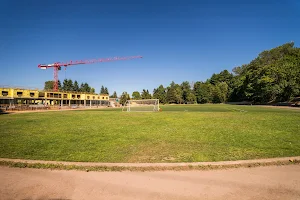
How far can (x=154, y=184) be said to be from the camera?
4.11 metres

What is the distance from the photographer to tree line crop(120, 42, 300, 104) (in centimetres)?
5072

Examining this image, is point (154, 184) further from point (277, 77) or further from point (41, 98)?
point (41, 98)

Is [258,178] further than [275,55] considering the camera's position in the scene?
No

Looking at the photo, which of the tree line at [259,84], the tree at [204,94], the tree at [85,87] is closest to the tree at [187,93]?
the tree line at [259,84]

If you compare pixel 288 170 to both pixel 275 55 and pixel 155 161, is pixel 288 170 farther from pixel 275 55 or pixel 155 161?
pixel 275 55

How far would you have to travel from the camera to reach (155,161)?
5.58 m

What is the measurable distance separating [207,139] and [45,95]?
230 feet

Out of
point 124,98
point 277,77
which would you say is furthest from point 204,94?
point 277,77

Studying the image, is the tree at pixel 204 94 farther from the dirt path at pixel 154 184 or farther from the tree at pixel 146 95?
the dirt path at pixel 154 184

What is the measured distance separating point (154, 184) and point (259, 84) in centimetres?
6550

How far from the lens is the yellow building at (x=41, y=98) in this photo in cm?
5294

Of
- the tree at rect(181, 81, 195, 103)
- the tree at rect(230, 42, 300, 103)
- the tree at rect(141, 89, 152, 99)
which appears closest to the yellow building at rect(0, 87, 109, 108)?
the tree at rect(141, 89, 152, 99)

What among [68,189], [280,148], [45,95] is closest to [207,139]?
[280,148]

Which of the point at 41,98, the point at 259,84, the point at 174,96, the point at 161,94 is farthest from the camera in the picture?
the point at 161,94
